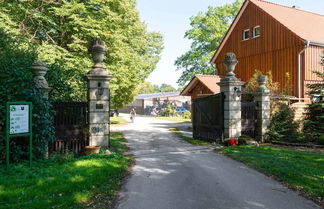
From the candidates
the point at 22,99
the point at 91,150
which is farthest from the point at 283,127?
the point at 22,99

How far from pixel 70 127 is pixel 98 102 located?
4.27ft

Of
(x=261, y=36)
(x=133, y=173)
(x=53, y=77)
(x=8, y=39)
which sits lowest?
(x=133, y=173)

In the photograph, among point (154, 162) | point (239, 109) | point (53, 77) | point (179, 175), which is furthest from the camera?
point (239, 109)

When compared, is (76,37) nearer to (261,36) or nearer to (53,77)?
(53,77)

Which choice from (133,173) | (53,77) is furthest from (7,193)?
(53,77)

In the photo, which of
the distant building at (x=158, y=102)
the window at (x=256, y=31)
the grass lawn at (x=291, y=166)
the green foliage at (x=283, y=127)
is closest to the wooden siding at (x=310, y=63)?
the window at (x=256, y=31)

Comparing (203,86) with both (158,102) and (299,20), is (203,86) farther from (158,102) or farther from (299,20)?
(158,102)

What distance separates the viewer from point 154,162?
752 centimetres

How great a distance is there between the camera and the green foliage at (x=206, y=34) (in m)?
31.9

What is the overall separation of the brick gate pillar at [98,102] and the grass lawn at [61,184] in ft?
5.46

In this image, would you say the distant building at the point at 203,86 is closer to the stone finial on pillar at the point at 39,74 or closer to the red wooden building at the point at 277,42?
the red wooden building at the point at 277,42

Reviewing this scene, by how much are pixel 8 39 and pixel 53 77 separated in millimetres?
2986

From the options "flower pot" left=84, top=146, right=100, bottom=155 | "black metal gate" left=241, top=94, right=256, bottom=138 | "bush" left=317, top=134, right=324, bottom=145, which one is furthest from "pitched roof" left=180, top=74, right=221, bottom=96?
"flower pot" left=84, top=146, right=100, bottom=155

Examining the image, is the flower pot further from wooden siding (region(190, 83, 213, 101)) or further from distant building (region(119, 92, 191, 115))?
distant building (region(119, 92, 191, 115))
